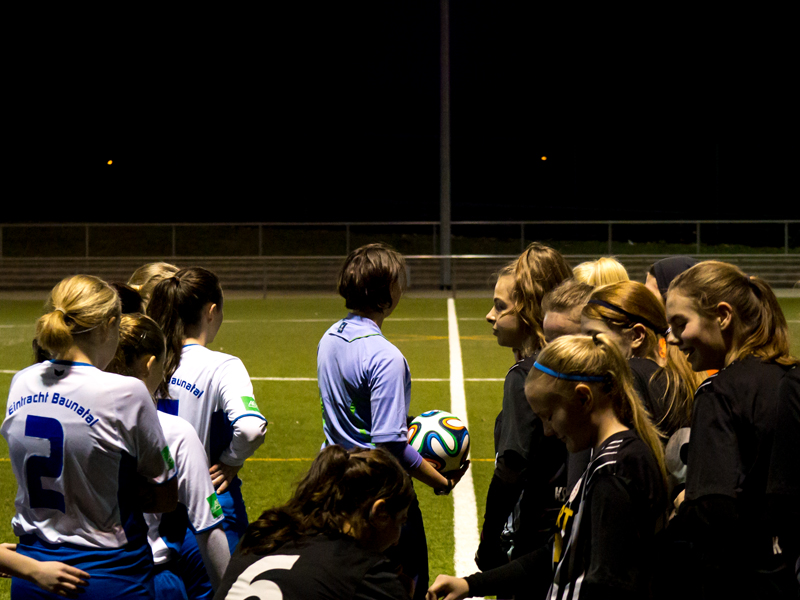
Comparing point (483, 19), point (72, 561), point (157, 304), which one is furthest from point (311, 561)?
point (483, 19)

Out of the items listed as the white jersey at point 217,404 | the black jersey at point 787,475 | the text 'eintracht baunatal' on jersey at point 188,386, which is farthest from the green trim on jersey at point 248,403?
the black jersey at point 787,475

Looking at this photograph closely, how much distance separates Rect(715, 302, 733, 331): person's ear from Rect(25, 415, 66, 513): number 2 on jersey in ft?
6.54

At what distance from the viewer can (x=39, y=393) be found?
8.04 feet

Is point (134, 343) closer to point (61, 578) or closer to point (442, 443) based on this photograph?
point (61, 578)

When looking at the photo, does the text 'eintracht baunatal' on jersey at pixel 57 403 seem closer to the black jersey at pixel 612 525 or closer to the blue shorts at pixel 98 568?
the blue shorts at pixel 98 568

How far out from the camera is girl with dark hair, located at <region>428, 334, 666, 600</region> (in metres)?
2.08

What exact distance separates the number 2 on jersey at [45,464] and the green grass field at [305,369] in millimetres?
756

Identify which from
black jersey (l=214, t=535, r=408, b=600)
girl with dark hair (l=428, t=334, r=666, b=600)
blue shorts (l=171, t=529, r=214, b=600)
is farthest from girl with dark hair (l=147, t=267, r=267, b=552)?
black jersey (l=214, t=535, r=408, b=600)

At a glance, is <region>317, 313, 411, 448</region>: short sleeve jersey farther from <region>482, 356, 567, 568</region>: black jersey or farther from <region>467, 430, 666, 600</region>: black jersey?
<region>467, 430, 666, 600</region>: black jersey

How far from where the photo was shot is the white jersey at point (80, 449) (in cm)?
241

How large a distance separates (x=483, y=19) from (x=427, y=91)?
18.0 ft

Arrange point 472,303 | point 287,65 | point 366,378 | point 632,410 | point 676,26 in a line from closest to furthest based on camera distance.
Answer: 1. point 632,410
2. point 366,378
3. point 472,303
4. point 676,26
5. point 287,65

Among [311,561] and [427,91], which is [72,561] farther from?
[427,91]

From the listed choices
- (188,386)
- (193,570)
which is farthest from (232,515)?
(188,386)
